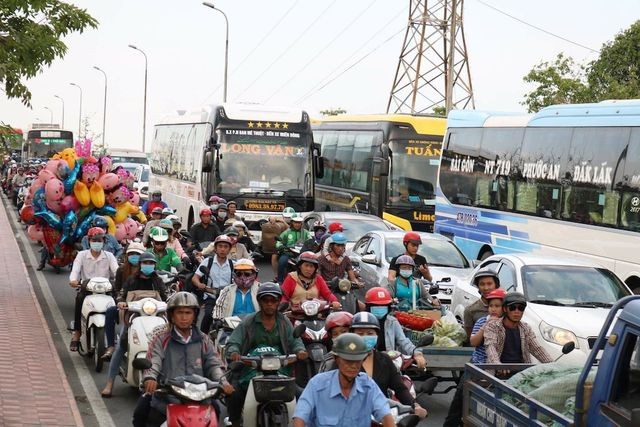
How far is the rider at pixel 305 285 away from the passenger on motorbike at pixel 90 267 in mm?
3347

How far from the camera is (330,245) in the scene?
16703 millimetres

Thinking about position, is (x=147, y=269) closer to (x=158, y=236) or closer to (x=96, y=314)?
(x=96, y=314)

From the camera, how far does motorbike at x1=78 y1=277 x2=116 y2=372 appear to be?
14727 mm

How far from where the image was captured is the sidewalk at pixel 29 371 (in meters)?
11.9

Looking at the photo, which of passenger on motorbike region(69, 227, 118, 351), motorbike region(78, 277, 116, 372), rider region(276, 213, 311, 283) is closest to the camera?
motorbike region(78, 277, 116, 372)

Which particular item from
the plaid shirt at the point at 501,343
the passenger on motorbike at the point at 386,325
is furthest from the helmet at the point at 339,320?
the plaid shirt at the point at 501,343

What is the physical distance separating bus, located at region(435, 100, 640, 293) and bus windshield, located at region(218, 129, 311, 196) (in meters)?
3.30

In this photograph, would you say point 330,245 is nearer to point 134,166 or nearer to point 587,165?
point 587,165

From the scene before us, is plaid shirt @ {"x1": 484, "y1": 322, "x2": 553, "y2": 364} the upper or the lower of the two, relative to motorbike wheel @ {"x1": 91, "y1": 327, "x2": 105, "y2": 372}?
upper

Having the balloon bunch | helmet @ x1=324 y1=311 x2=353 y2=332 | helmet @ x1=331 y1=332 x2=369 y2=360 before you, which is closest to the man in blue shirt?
helmet @ x1=331 y1=332 x2=369 y2=360

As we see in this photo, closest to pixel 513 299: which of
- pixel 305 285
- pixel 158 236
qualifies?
pixel 305 285

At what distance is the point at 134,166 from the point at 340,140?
19.3 m

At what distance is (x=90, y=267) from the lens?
1586cm

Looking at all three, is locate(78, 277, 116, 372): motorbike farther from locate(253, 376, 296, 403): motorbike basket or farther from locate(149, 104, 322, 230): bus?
locate(149, 104, 322, 230): bus
